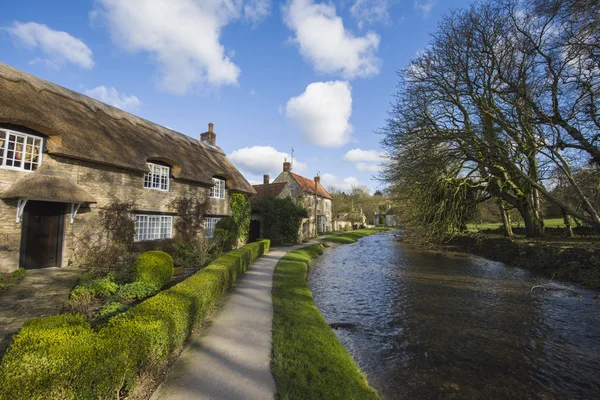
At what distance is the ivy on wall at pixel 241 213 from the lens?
19.0 metres

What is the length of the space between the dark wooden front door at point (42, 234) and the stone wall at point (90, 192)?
0.32 metres

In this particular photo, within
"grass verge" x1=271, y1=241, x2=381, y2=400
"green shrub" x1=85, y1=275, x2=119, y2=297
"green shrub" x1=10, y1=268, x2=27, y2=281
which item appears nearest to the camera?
"grass verge" x1=271, y1=241, x2=381, y2=400

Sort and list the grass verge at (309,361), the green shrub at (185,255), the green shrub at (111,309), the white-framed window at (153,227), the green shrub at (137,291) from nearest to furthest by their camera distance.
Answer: the grass verge at (309,361) → the green shrub at (111,309) → the green shrub at (137,291) → the green shrub at (185,255) → the white-framed window at (153,227)

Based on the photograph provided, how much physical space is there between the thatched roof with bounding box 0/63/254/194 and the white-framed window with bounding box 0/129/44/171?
0.42m

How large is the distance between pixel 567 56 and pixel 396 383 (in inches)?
477

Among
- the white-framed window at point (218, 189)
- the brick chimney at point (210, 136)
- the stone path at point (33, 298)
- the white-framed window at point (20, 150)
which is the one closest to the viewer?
the stone path at point (33, 298)

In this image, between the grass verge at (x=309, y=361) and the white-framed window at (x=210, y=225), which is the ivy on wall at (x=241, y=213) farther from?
the grass verge at (x=309, y=361)

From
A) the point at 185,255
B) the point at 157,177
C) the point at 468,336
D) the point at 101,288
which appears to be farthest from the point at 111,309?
the point at 157,177

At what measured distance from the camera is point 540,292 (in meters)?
10.3

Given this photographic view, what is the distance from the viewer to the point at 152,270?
Result: 8.51 meters

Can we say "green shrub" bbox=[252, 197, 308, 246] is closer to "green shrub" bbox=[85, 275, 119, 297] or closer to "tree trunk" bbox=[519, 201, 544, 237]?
"tree trunk" bbox=[519, 201, 544, 237]

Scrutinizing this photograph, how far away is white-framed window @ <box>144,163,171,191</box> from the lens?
13.5 meters

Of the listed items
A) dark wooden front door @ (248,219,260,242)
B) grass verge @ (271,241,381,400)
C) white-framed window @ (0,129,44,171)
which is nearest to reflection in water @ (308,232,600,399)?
grass verge @ (271,241,381,400)

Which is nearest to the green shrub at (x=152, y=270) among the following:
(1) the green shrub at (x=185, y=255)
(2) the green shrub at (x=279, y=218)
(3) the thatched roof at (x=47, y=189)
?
(3) the thatched roof at (x=47, y=189)
